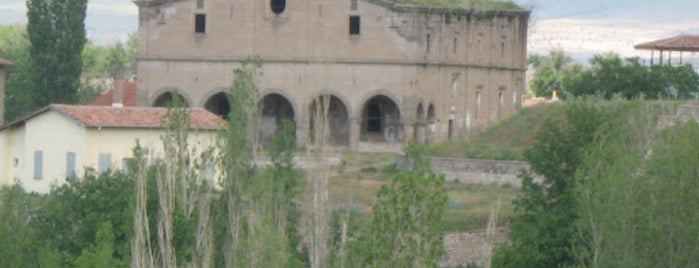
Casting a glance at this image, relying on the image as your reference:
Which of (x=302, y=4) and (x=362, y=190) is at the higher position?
(x=302, y=4)

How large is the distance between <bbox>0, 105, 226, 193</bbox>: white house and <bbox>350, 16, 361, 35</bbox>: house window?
1937 centimetres

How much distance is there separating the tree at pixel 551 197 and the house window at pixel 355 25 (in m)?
28.1

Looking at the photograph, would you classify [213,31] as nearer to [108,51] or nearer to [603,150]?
[603,150]

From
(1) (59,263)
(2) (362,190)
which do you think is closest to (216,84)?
(2) (362,190)

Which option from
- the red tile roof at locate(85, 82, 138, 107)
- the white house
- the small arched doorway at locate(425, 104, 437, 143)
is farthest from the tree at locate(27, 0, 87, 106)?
the white house

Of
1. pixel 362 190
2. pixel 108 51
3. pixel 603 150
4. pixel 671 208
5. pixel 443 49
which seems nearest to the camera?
pixel 671 208

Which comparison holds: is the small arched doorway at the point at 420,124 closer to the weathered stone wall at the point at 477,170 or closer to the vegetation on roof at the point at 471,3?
the vegetation on roof at the point at 471,3

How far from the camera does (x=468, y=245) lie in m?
54.2

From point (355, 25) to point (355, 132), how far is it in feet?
11.3

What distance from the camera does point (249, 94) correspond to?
5259 cm

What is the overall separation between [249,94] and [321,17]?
2988cm

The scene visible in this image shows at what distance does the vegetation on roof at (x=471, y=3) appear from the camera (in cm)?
8169

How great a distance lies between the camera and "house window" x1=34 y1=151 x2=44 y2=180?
61.6 m

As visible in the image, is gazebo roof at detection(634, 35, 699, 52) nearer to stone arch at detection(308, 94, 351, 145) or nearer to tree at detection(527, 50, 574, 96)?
stone arch at detection(308, 94, 351, 145)
